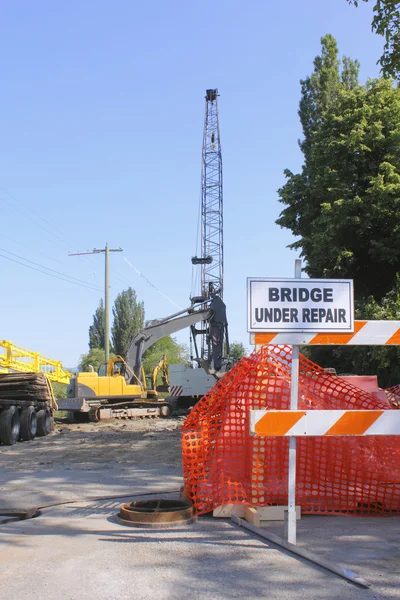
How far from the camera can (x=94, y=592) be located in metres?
4.27

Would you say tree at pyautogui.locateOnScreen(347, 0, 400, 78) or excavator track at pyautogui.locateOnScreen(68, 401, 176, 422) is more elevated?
tree at pyautogui.locateOnScreen(347, 0, 400, 78)

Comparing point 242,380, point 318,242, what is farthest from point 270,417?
point 318,242

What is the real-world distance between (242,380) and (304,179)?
2215 centimetres

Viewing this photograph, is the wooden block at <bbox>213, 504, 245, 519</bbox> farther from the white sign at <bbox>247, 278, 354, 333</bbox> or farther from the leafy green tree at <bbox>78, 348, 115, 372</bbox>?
the leafy green tree at <bbox>78, 348, 115, 372</bbox>

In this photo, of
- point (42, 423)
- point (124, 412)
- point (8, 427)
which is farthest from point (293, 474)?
point (124, 412)

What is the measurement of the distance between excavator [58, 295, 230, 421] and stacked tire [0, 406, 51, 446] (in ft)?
15.8

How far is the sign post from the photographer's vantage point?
573 centimetres

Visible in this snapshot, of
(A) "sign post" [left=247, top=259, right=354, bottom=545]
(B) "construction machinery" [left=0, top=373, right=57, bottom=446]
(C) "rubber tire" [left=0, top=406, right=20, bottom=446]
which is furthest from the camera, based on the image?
(B) "construction machinery" [left=0, top=373, right=57, bottom=446]

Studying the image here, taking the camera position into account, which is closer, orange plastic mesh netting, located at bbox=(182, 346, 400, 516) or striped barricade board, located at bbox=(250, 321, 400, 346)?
striped barricade board, located at bbox=(250, 321, 400, 346)

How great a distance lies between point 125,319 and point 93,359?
6.67m

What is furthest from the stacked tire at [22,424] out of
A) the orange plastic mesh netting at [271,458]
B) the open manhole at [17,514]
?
the orange plastic mesh netting at [271,458]

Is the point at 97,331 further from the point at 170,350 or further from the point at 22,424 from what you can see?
the point at 22,424

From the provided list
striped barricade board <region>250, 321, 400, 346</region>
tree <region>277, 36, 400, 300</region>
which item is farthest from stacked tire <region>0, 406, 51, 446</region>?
striped barricade board <region>250, 321, 400, 346</region>

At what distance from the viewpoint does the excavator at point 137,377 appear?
25.9m
